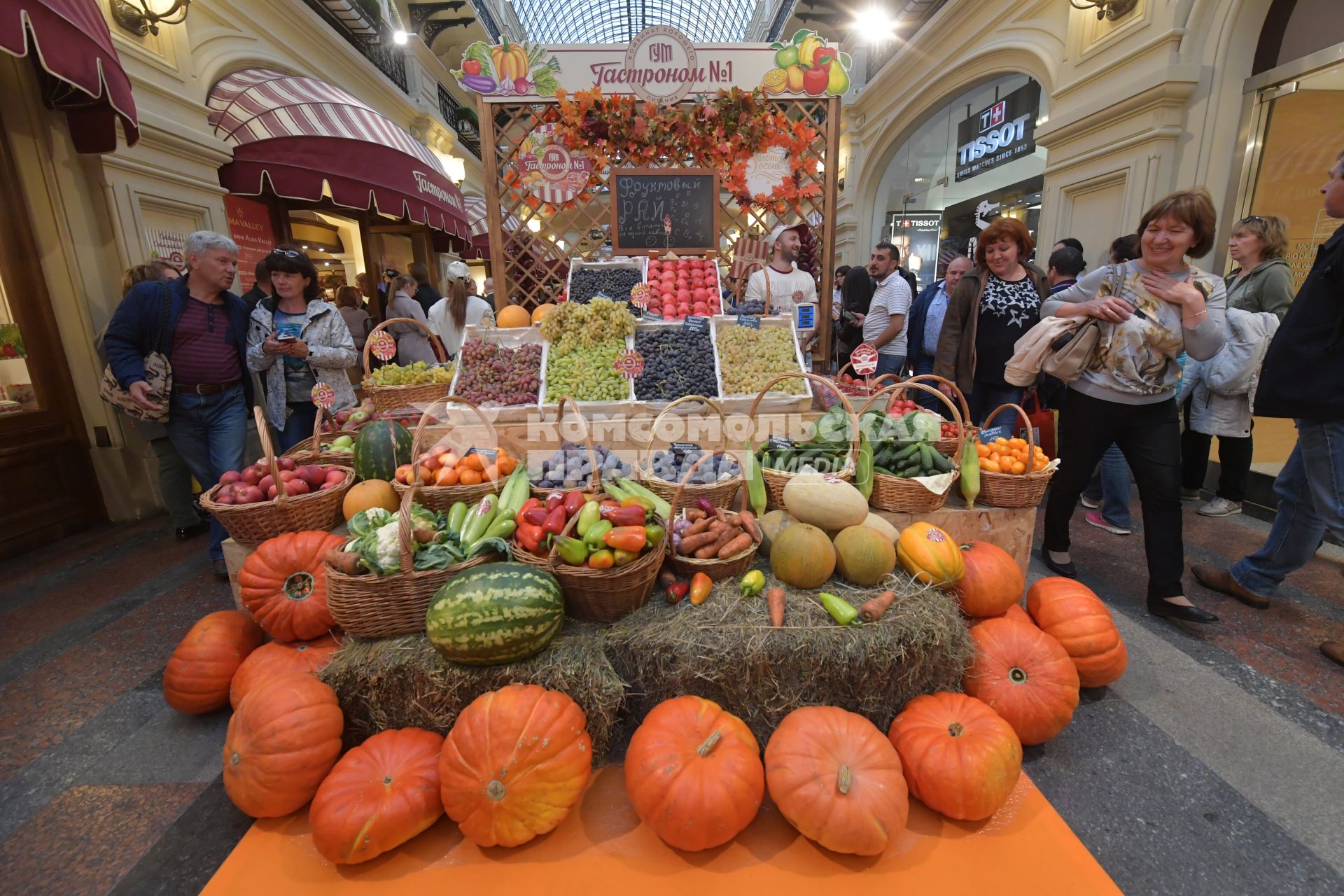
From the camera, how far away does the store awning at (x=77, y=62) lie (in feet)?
8.43

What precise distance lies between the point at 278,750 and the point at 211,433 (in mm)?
2533

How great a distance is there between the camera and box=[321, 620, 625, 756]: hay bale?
5.45 feet

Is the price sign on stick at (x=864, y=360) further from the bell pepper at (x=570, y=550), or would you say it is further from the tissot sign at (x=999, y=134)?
the tissot sign at (x=999, y=134)

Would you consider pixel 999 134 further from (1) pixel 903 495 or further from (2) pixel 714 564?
(2) pixel 714 564

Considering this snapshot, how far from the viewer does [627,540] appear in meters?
1.71

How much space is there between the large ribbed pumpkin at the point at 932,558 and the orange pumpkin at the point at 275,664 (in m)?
1.99

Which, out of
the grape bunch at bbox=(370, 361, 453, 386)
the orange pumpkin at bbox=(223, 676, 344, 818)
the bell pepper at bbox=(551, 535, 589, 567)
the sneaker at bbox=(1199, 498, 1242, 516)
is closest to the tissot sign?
the sneaker at bbox=(1199, 498, 1242, 516)

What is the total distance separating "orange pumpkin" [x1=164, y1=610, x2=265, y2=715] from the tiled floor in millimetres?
96

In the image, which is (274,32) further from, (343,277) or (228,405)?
(228,405)

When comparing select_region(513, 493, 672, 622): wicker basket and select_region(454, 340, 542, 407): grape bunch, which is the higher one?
select_region(454, 340, 542, 407): grape bunch

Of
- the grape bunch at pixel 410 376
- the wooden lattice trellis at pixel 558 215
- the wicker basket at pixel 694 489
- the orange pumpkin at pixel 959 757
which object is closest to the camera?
the orange pumpkin at pixel 959 757

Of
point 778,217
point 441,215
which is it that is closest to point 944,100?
point 778,217

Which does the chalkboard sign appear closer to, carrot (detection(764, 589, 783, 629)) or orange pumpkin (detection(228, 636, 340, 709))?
carrot (detection(764, 589, 783, 629))

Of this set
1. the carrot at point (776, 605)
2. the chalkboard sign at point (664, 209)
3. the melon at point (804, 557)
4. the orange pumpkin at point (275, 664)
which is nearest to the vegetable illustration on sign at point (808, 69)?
the chalkboard sign at point (664, 209)
